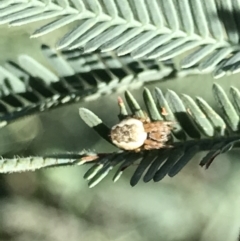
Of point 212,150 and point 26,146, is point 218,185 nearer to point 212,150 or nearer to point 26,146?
point 26,146

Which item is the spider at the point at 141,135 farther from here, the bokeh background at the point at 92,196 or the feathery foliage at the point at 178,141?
the bokeh background at the point at 92,196

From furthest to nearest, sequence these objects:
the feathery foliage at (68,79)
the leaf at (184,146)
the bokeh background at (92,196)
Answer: the bokeh background at (92,196) < the feathery foliage at (68,79) < the leaf at (184,146)

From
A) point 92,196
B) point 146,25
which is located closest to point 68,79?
point 146,25

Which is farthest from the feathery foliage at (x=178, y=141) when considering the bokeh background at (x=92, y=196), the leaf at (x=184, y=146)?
the bokeh background at (x=92, y=196)

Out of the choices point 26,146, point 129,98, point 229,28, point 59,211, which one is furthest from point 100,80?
point 59,211

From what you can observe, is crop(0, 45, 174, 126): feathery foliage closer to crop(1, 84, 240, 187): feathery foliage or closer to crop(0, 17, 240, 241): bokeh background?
crop(1, 84, 240, 187): feathery foliage
